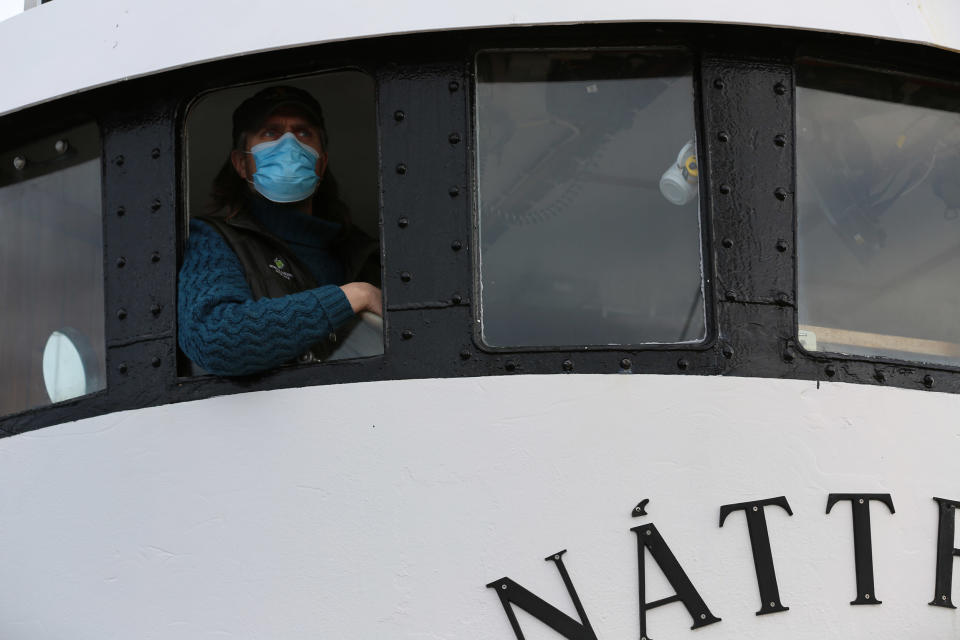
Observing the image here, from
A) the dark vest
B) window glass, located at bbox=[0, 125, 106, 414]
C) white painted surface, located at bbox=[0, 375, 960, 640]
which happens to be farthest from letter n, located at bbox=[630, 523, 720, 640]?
window glass, located at bbox=[0, 125, 106, 414]

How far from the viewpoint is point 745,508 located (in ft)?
16.0

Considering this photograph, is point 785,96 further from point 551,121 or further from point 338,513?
point 338,513

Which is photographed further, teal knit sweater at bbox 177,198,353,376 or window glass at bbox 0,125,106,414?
window glass at bbox 0,125,106,414

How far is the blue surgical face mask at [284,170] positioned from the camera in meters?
5.66

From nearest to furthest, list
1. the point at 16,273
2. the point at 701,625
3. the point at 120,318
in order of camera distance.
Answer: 1. the point at 701,625
2. the point at 120,318
3. the point at 16,273

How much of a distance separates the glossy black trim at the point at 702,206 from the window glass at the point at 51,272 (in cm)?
67

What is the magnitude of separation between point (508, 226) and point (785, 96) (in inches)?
43.3

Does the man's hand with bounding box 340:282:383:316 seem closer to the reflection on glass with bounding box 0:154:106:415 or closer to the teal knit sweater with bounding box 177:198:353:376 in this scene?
the teal knit sweater with bounding box 177:198:353:376

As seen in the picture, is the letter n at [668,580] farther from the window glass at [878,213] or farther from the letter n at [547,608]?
the window glass at [878,213]

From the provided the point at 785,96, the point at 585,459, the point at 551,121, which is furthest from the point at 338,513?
the point at 785,96

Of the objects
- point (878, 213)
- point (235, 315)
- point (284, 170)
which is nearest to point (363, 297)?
point (235, 315)

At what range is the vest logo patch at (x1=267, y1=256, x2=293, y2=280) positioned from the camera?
5684 mm

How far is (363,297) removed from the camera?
208 inches

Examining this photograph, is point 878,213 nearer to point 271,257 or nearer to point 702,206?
point 702,206
